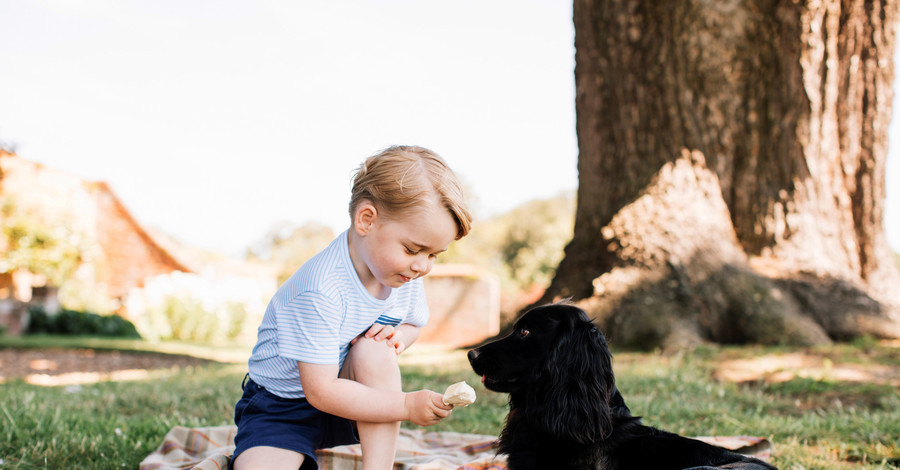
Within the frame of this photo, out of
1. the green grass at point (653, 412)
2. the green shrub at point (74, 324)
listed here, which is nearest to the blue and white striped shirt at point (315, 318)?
the green grass at point (653, 412)

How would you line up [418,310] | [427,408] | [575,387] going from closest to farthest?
[427,408], [575,387], [418,310]

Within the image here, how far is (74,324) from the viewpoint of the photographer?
547 inches

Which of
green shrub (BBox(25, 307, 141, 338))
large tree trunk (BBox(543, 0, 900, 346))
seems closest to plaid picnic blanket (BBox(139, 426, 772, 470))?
large tree trunk (BBox(543, 0, 900, 346))

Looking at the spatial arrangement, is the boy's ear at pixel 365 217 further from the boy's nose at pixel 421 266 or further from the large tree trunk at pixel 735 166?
the large tree trunk at pixel 735 166

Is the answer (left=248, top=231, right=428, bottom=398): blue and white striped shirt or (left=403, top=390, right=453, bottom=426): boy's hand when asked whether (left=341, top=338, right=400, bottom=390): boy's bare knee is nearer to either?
(left=248, top=231, right=428, bottom=398): blue and white striped shirt

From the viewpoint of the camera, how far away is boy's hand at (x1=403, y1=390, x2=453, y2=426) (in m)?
1.99

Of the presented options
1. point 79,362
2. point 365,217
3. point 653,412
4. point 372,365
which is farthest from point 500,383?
point 79,362

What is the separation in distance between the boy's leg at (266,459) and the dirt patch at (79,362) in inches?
265

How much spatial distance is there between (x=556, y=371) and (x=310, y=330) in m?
0.86

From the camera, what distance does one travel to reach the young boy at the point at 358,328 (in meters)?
2.08

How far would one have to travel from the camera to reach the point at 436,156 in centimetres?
224

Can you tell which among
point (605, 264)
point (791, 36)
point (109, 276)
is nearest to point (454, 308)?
point (605, 264)

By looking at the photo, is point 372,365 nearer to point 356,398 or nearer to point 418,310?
point 356,398

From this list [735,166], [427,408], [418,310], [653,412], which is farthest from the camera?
[735,166]
